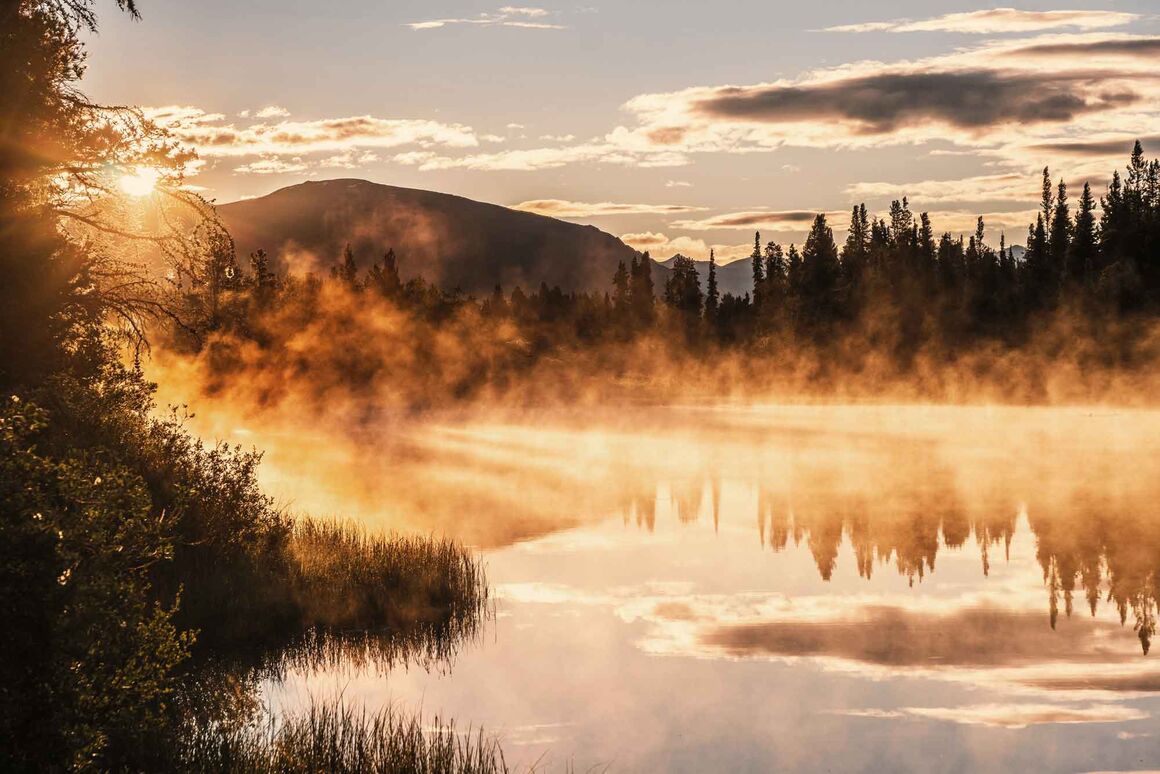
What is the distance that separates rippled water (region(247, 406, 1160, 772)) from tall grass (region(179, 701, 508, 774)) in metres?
1.82

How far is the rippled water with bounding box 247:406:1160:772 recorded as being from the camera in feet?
51.7

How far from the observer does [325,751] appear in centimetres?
1295

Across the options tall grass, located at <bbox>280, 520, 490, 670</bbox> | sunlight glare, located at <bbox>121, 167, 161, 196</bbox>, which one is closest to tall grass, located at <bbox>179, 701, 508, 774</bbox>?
tall grass, located at <bbox>280, 520, 490, 670</bbox>

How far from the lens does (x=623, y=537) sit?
36062 millimetres

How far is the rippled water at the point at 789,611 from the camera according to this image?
15766 millimetres

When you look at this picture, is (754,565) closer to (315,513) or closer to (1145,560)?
(1145,560)

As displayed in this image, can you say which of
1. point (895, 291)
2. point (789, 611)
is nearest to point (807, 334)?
point (895, 291)

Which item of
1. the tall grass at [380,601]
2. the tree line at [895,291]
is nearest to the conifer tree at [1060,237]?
the tree line at [895,291]

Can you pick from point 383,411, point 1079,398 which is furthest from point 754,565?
point 1079,398

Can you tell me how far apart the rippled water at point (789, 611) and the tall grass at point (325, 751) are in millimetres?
1819

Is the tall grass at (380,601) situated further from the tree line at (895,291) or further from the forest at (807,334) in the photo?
the tree line at (895,291)

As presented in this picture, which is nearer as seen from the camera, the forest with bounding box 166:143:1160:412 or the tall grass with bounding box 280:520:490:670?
the tall grass with bounding box 280:520:490:670

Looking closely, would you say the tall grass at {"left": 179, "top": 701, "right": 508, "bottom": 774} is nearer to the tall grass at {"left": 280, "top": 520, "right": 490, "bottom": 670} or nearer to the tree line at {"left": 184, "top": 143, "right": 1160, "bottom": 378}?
the tall grass at {"left": 280, "top": 520, "right": 490, "bottom": 670}

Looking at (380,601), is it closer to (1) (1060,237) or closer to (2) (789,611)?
(2) (789,611)
